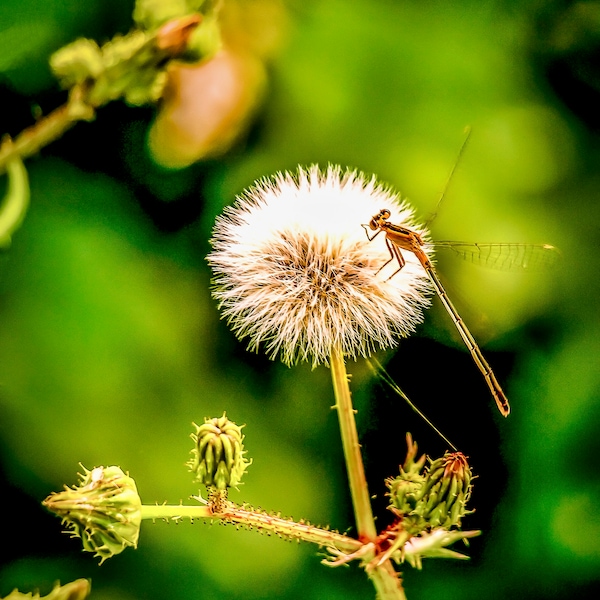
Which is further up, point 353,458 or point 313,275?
point 313,275

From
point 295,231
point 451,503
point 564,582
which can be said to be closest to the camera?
point 451,503

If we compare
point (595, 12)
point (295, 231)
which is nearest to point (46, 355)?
point (295, 231)

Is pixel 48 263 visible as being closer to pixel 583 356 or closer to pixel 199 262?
pixel 199 262

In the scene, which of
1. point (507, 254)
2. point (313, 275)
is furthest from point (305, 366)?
point (507, 254)

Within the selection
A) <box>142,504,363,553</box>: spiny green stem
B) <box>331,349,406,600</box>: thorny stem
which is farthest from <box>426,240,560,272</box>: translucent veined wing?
<box>142,504,363,553</box>: spiny green stem

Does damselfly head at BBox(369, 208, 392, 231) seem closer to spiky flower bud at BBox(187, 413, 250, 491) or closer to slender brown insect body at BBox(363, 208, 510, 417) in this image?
slender brown insect body at BBox(363, 208, 510, 417)

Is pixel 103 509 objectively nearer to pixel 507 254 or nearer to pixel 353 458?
pixel 353 458

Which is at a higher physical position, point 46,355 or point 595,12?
point 595,12
